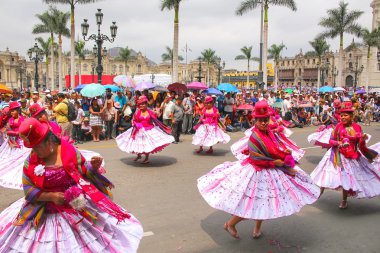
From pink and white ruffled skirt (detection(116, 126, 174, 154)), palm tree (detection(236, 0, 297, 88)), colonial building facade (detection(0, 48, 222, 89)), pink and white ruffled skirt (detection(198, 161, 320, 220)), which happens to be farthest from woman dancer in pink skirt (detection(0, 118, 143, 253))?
colonial building facade (detection(0, 48, 222, 89))

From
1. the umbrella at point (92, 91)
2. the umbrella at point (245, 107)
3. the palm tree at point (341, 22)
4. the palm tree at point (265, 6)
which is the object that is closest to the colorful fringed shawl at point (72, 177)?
the umbrella at point (92, 91)

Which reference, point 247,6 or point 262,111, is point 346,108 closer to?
point 262,111

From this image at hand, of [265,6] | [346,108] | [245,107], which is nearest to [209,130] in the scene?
[346,108]

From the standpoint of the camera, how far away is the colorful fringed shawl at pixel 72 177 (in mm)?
2947

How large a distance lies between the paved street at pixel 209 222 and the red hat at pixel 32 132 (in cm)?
215

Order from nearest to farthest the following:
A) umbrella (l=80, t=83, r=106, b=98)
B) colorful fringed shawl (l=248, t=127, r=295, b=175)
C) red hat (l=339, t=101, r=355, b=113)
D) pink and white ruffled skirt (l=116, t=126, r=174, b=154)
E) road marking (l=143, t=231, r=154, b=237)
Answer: colorful fringed shawl (l=248, t=127, r=295, b=175)
road marking (l=143, t=231, r=154, b=237)
red hat (l=339, t=101, r=355, b=113)
pink and white ruffled skirt (l=116, t=126, r=174, b=154)
umbrella (l=80, t=83, r=106, b=98)

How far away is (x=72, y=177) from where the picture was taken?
9.77ft

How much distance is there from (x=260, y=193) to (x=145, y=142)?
4.83 meters

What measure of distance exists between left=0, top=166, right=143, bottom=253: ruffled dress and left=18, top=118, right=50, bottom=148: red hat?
0.27m

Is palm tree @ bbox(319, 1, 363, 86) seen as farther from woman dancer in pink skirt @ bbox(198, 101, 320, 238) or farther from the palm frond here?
woman dancer in pink skirt @ bbox(198, 101, 320, 238)

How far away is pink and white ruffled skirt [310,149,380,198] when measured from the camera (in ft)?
18.1

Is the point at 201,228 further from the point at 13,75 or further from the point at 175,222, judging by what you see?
the point at 13,75

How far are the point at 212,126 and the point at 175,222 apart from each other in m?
5.39

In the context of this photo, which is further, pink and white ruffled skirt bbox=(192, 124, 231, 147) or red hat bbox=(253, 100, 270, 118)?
pink and white ruffled skirt bbox=(192, 124, 231, 147)
